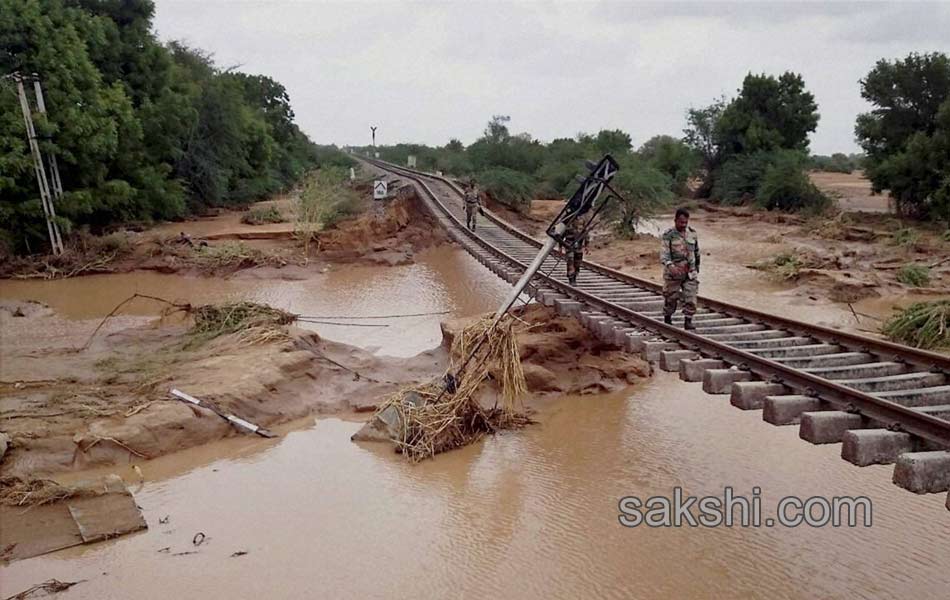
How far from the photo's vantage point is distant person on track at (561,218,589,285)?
894 cm

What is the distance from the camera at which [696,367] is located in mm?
6367

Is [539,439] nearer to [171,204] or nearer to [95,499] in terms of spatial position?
[95,499]

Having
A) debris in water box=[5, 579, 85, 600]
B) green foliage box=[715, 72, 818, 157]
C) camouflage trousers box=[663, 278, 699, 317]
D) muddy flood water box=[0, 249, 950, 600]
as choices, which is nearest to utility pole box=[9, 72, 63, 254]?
muddy flood water box=[0, 249, 950, 600]

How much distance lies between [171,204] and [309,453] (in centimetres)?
1952

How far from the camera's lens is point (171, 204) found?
24.9m

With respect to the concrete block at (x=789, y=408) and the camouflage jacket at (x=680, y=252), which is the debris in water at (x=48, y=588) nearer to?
the concrete block at (x=789, y=408)

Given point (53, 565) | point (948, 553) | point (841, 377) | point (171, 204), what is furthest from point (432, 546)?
point (171, 204)

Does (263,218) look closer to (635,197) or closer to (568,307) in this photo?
(635,197)

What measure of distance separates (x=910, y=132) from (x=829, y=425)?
27458 mm

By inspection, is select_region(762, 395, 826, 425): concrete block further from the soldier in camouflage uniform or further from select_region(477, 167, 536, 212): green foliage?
select_region(477, 167, 536, 212): green foliage

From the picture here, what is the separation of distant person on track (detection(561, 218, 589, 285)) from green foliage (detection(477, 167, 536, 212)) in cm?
1881

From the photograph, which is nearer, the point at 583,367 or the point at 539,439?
the point at 539,439

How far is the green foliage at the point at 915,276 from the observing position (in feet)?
52.6

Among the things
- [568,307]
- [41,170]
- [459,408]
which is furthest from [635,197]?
[459,408]
